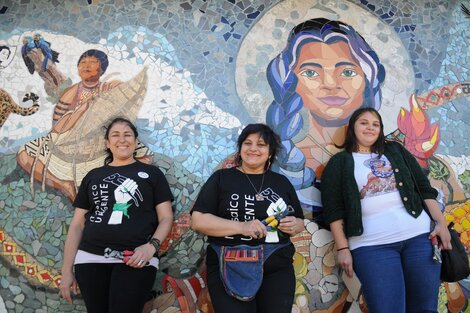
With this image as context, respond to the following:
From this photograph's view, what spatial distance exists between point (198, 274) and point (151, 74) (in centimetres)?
167

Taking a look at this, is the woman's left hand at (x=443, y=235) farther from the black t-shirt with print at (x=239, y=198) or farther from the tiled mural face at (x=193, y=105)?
the black t-shirt with print at (x=239, y=198)

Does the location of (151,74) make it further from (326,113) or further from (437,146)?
(437,146)

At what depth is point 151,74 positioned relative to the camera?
400cm

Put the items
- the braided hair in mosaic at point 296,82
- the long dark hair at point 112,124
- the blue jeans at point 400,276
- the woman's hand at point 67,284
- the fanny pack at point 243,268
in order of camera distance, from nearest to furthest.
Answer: the fanny pack at point 243,268 < the blue jeans at point 400,276 < the woman's hand at point 67,284 < the long dark hair at point 112,124 < the braided hair in mosaic at point 296,82

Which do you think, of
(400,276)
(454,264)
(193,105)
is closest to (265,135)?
(193,105)

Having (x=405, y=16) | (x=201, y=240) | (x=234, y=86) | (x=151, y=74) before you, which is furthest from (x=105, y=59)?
(x=405, y=16)

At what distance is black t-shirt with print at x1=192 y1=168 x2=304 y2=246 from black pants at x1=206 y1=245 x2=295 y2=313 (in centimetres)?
14

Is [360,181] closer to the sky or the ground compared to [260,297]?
closer to the sky

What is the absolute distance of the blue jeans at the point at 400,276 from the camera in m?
3.10

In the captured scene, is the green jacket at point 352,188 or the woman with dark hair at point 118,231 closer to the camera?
the woman with dark hair at point 118,231

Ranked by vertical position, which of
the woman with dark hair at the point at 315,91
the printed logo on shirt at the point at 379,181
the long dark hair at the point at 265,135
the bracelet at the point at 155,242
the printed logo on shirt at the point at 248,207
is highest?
the woman with dark hair at the point at 315,91

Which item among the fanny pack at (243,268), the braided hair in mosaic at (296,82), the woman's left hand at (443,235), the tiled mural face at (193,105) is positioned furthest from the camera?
the braided hair in mosaic at (296,82)

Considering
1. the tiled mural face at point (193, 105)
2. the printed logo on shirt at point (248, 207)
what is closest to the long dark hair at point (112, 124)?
the tiled mural face at point (193, 105)

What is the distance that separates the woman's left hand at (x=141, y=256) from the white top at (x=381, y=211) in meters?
1.40
